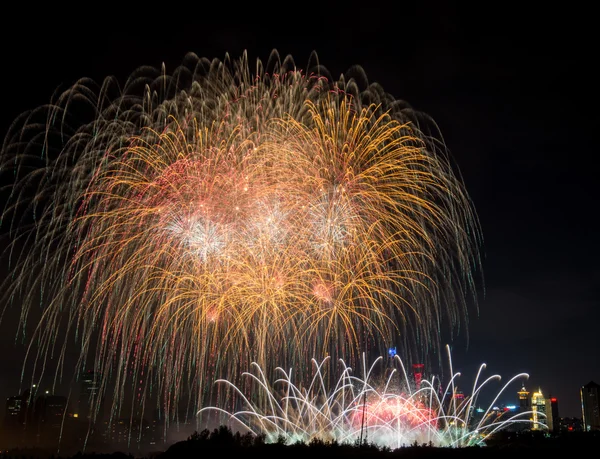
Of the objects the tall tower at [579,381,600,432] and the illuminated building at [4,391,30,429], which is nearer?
the illuminated building at [4,391,30,429]

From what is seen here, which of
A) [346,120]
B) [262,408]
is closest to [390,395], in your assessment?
[262,408]

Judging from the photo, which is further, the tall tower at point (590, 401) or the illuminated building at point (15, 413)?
the tall tower at point (590, 401)

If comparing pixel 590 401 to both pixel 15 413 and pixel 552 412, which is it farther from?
pixel 15 413

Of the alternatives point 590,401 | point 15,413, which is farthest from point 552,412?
point 15,413

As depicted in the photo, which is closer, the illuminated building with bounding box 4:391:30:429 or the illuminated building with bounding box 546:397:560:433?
the illuminated building with bounding box 4:391:30:429

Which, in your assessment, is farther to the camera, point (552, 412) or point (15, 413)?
point (552, 412)

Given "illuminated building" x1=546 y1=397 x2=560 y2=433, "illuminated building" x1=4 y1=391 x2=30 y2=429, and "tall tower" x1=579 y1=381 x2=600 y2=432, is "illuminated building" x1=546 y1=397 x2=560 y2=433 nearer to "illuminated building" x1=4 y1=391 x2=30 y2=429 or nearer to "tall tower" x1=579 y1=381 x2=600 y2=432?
"tall tower" x1=579 y1=381 x2=600 y2=432

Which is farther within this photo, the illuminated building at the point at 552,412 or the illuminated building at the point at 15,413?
the illuminated building at the point at 552,412

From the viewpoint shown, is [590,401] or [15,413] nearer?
[15,413]

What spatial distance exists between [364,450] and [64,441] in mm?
87358

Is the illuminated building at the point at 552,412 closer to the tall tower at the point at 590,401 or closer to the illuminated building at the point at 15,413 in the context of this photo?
the tall tower at the point at 590,401

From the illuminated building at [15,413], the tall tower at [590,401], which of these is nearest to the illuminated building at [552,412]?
the tall tower at [590,401]

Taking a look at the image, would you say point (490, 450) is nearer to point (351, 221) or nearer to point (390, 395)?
point (351, 221)

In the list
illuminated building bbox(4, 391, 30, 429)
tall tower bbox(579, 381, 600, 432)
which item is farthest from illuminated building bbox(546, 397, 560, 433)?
illuminated building bbox(4, 391, 30, 429)
